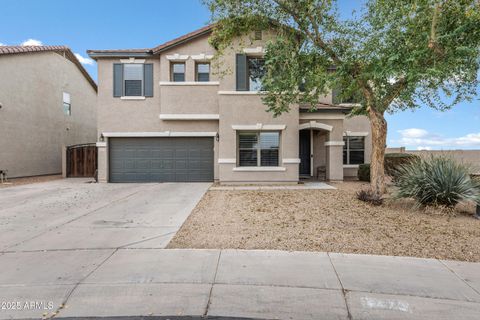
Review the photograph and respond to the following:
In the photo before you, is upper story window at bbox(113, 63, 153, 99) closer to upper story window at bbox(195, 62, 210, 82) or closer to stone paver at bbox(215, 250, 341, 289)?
upper story window at bbox(195, 62, 210, 82)

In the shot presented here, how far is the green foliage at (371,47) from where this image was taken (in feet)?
23.5

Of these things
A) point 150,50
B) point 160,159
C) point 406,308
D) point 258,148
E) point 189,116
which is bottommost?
point 406,308

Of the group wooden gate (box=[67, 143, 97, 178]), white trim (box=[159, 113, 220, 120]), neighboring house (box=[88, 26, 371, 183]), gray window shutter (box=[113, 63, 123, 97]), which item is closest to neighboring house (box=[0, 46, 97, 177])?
wooden gate (box=[67, 143, 97, 178])

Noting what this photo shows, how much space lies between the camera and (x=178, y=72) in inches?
533

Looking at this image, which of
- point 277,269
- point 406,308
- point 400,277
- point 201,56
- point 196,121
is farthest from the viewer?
point 196,121

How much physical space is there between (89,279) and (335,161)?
12.2 m

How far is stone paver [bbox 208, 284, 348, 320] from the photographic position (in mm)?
2947

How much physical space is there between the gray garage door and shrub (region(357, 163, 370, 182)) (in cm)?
781

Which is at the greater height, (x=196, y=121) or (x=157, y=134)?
(x=196, y=121)

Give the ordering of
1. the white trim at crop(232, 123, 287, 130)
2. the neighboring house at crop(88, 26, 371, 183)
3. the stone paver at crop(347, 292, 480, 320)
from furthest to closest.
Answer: the neighboring house at crop(88, 26, 371, 183), the white trim at crop(232, 123, 287, 130), the stone paver at crop(347, 292, 480, 320)

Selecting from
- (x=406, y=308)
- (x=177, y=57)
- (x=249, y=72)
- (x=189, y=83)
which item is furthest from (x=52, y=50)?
(x=406, y=308)

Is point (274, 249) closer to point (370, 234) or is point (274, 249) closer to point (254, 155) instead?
point (370, 234)

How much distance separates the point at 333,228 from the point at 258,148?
738cm

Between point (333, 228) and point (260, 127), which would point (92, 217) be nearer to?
point (333, 228)
